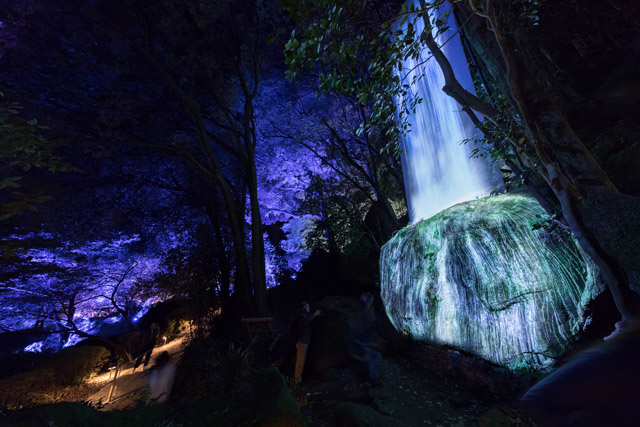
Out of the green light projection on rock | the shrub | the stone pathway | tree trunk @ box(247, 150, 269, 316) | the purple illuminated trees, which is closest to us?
the green light projection on rock

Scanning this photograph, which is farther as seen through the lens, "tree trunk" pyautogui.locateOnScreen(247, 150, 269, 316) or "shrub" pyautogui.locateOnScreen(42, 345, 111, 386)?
"shrub" pyautogui.locateOnScreen(42, 345, 111, 386)

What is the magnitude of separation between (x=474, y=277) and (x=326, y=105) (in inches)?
451

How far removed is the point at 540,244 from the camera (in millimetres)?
4238

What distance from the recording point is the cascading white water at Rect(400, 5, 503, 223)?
6964mm

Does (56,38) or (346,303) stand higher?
(56,38)

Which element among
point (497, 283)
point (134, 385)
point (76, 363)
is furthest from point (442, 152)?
point (76, 363)

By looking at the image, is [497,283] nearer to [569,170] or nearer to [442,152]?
[569,170]

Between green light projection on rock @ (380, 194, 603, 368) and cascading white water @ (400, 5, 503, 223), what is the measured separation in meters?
1.58

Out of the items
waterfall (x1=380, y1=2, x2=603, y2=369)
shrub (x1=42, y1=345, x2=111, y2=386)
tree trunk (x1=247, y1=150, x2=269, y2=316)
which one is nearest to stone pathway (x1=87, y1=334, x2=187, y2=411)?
shrub (x1=42, y1=345, x2=111, y2=386)

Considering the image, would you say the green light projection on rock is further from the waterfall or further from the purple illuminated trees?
the purple illuminated trees

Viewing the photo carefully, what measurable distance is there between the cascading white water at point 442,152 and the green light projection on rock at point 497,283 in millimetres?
1584

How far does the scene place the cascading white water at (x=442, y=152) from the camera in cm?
696

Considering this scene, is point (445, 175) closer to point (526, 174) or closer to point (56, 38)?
point (526, 174)

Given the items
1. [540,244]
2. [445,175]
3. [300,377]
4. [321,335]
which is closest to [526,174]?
[540,244]
